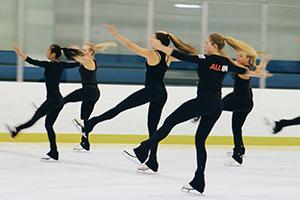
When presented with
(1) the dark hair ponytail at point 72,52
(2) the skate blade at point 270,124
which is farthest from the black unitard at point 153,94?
(2) the skate blade at point 270,124

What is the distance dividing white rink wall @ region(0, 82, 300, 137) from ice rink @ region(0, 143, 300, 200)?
76 cm

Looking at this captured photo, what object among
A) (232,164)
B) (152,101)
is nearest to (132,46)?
(152,101)

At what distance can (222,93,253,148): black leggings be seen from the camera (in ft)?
24.1

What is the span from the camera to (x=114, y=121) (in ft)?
32.8

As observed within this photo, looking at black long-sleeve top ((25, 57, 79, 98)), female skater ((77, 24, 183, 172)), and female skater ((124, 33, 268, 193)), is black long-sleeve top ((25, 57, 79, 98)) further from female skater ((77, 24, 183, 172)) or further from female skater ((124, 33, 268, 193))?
female skater ((124, 33, 268, 193))

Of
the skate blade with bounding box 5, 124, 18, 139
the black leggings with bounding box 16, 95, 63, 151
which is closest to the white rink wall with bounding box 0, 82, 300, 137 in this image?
the skate blade with bounding box 5, 124, 18, 139

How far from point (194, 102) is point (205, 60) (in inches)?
14.8

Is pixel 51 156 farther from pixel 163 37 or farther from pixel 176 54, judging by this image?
pixel 176 54

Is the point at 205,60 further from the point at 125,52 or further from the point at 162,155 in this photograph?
the point at 125,52

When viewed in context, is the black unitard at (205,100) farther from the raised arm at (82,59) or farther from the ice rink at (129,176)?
the raised arm at (82,59)

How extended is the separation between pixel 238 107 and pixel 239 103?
53 millimetres

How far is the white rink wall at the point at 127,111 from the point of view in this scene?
976 cm

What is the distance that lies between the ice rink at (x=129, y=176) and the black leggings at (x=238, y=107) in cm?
44

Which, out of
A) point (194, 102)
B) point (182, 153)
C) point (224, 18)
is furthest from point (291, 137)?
point (194, 102)
